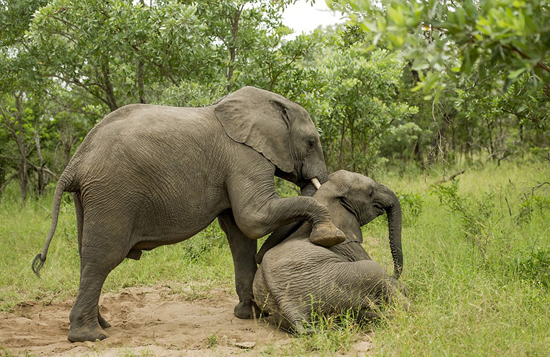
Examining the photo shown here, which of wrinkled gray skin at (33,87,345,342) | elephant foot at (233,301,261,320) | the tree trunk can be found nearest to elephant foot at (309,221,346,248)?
wrinkled gray skin at (33,87,345,342)

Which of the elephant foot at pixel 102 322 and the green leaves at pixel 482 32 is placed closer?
the green leaves at pixel 482 32

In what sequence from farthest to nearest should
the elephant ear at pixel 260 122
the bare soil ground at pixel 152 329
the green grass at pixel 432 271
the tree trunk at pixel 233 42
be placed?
1. the tree trunk at pixel 233 42
2. the elephant ear at pixel 260 122
3. the bare soil ground at pixel 152 329
4. the green grass at pixel 432 271

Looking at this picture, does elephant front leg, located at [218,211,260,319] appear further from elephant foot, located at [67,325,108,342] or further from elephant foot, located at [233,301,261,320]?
elephant foot, located at [67,325,108,342]

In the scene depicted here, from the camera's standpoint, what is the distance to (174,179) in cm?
494

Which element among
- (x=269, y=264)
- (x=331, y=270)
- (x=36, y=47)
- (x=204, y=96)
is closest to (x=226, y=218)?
(x=269, y=264)

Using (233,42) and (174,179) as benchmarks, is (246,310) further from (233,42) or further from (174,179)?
(233,42)

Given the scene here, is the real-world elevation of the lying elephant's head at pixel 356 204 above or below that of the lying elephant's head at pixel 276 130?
below

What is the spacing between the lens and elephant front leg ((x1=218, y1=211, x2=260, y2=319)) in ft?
Result: 18.5

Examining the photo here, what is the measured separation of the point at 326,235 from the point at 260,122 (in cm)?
114

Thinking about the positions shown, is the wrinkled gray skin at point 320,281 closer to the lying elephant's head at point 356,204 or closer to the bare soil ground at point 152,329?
the lying elephant's head at point 356,204

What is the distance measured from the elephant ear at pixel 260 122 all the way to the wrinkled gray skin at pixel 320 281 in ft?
1.82

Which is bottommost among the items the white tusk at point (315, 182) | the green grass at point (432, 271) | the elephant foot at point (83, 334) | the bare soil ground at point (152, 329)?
the bare soil ground at point (152, 329)

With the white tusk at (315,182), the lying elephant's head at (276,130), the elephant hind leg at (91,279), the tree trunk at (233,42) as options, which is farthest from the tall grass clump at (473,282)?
the tree trunk at (233,42)

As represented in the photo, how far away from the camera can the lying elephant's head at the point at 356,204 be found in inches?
207
